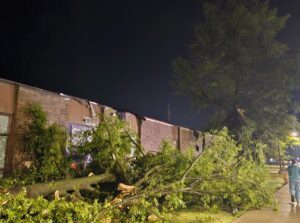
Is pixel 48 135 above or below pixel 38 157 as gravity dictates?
above

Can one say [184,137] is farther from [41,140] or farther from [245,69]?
[41,140]

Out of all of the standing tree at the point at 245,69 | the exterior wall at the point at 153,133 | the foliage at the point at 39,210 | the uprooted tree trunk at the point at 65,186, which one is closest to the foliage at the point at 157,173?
the uprooted tree trunk at the point at 65,186

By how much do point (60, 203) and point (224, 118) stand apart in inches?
659

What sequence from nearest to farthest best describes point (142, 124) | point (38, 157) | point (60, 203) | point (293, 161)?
Result: point (60, 203), point (38, 157), point (293, 161), point (142, 124)

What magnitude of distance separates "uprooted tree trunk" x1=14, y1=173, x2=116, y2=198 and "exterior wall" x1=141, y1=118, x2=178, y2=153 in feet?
25.1

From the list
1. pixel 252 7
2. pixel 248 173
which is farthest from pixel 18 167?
pixel 252 7

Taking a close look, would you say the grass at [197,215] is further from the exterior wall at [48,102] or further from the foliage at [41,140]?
the exterior wall at [48,102]

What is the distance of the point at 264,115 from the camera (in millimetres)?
19031

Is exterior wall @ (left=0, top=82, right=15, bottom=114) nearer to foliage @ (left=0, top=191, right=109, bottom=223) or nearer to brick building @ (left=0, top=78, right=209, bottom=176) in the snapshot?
brick building @ (left=0, top=78, right=209, bottom=176)

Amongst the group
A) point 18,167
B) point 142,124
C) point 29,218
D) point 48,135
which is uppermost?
point 142,124

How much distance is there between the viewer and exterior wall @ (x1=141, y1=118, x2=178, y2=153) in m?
15.5

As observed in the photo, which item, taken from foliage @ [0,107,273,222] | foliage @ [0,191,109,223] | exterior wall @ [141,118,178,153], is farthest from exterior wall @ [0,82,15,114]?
exterior wall @ [141,118,178,153]

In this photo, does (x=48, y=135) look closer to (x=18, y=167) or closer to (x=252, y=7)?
(x=18, y=167)

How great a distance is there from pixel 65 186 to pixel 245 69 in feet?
48.3
